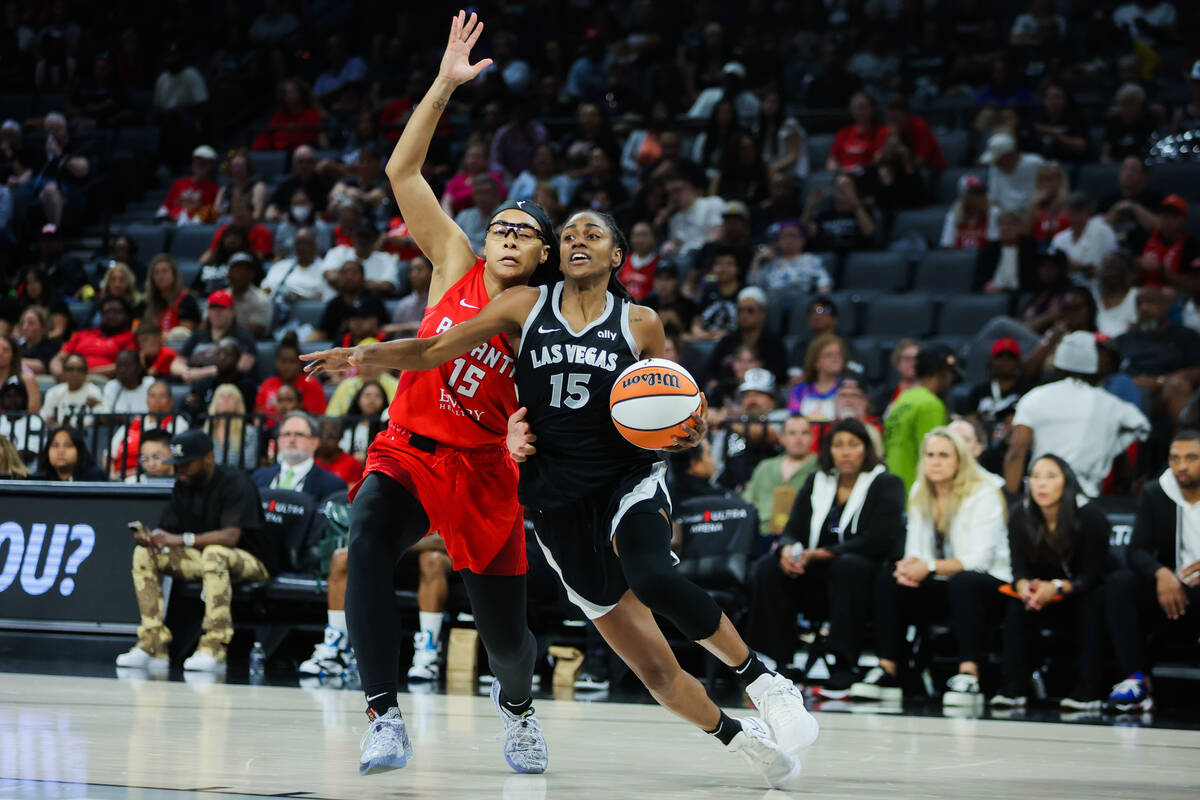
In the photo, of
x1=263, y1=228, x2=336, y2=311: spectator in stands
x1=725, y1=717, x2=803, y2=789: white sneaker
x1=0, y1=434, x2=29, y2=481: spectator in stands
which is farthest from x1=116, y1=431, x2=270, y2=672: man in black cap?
x1=263, y1=228, x2=336, y2=311: spectator in stands

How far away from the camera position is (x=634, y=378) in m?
4.28

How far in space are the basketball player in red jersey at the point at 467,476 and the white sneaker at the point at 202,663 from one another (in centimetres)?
393

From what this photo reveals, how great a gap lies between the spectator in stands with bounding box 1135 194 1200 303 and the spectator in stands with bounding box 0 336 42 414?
27.6 ft

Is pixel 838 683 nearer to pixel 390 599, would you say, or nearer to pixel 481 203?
pixel 390 599

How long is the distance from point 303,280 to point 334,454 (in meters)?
4.20

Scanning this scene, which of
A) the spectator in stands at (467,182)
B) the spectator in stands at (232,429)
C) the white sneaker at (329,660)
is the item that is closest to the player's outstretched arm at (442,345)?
the white sneaker at (329,660)

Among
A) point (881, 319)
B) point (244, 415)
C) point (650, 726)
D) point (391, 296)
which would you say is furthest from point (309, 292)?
point (650, 726)

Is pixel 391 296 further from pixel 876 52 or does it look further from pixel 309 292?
pixel 876 52

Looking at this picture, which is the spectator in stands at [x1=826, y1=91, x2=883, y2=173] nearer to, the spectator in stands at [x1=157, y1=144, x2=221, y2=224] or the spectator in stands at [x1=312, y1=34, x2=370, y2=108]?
the spectator in stands at [x1=312, y1=34, x2=370, y2=108]

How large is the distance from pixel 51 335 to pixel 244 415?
4434mm

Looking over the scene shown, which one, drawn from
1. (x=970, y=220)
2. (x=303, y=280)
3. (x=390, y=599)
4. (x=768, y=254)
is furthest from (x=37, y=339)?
(x=390, y=599)

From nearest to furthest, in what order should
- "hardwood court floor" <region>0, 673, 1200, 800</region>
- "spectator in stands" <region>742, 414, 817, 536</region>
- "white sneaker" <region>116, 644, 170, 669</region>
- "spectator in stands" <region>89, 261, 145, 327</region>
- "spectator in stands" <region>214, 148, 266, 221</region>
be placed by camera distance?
"hardwood court floor" <region>0, 673, 1200, 800</region>, "white sneaker" <region>116, 644, 170, 669</region>, "spectator in stands" <region>742, 414, 817, 536</region>, "spectator in stands" <region>89, 261, 145, 327</region>, "spectator in stands" <region>214, 148, 266, 221</region>

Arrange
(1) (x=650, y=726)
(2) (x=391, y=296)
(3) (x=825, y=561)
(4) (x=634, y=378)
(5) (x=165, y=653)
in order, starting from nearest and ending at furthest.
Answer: (4) (x=634, y=378) → (1) (x=650, y=726) → (3) (x=825, y=561) → (5) (x=165, y=653) → (2) (x=391, y=296)

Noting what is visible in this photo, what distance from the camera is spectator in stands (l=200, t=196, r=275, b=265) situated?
46.3ft
